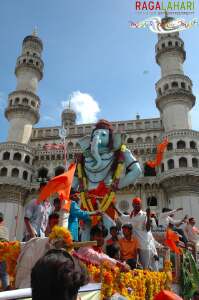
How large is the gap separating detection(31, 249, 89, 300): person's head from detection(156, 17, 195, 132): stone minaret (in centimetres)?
3387

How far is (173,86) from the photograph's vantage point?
120ft

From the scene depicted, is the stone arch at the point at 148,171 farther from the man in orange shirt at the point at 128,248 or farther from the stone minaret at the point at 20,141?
the man in orange shirt at the point at 128,248

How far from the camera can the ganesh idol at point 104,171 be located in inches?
366

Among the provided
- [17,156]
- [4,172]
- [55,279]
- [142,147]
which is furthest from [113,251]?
[17,156]

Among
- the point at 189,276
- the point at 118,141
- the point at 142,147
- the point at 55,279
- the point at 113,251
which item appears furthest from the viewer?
the point at 142,147

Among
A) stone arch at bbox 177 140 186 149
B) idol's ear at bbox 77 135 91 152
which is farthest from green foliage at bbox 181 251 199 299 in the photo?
stone arch at bbox 177 140 186 149

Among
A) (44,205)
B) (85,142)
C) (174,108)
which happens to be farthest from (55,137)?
(44,205)

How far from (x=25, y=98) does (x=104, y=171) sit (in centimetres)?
3225

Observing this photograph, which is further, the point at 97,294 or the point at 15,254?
the point at 15,254

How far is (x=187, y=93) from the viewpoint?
35.8 m

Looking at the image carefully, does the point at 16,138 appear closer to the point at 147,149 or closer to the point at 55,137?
the point at 55,137

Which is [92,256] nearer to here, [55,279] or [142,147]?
[55,279]

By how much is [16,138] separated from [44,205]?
32.3m

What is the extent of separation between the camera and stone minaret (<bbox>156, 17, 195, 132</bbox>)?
35.2m
